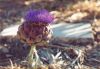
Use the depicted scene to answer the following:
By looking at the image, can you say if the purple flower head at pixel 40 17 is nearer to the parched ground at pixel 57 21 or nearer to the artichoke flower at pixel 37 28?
the artichoke flower at pixel 37 28

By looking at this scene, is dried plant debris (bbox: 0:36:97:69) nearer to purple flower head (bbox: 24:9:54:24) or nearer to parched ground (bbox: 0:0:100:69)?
parched ground (bbox: 0:0:100:69)

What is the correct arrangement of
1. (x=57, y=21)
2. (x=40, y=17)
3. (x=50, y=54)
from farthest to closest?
(x=57, y=21)
(x=50, y=54)
(x=40, y=17)

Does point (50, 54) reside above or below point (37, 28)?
below

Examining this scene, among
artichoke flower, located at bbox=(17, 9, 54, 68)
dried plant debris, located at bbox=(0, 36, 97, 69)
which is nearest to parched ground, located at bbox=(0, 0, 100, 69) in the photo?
dried plant debris, located at bbox=(0, 36, 97, 69)

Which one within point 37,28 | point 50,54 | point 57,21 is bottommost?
point 50,54

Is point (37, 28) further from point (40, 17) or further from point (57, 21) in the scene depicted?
point (57, 21)

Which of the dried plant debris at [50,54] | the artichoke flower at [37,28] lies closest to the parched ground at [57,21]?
the dried plant debris at [50,54]

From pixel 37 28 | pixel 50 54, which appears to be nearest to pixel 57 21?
pixel 50 54

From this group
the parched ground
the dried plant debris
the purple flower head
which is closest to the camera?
the purple flower head

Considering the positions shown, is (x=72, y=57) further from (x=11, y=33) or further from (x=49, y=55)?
(x=11, y=33)
